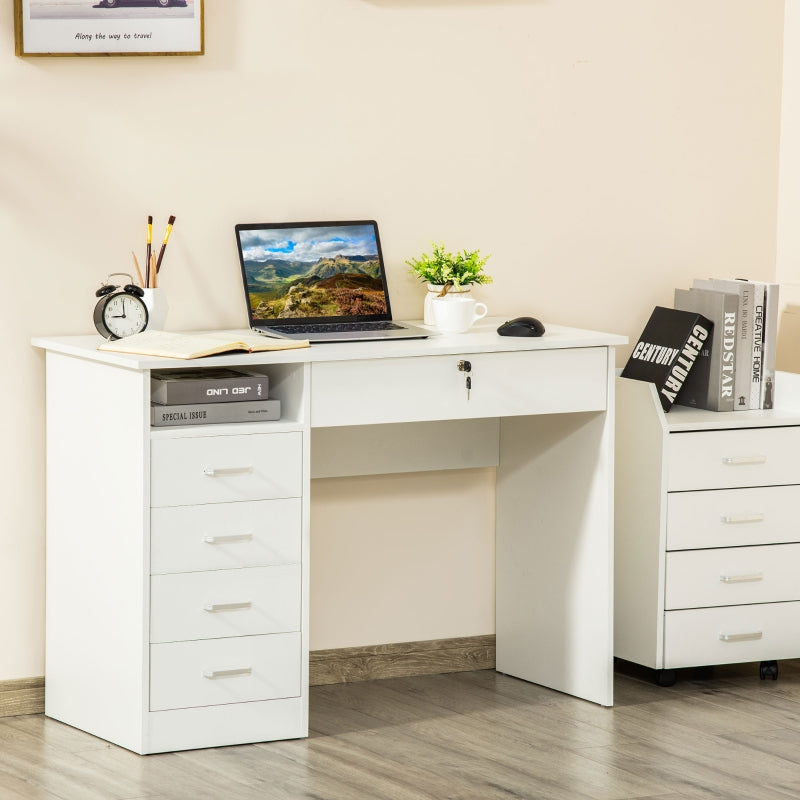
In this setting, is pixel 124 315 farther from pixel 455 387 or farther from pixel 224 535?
pixel 455 387

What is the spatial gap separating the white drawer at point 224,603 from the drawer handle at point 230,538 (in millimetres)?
61

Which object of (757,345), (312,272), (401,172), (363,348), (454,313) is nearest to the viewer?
(363,348)

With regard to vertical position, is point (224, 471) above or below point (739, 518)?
above

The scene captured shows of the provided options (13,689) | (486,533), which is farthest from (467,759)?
(13,689)

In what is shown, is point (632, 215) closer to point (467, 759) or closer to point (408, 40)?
point (408, 40)

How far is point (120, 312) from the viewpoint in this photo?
2984mm

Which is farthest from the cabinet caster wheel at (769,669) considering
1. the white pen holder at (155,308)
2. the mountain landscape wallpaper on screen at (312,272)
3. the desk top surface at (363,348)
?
Answer: the white pen holder at (155,308)

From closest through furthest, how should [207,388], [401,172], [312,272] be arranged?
[207,388], [312,272], [401,172]

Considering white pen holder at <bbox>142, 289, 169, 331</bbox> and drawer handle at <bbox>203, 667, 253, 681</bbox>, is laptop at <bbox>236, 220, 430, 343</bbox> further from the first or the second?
drawer handle at <bbox>203, 667, 253, 681</bbox>

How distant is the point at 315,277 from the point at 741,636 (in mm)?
1315

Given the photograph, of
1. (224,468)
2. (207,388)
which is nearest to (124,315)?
(207,388)

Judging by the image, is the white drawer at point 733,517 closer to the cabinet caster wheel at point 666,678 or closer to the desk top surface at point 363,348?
the cabinet caster wheel at point 666,678

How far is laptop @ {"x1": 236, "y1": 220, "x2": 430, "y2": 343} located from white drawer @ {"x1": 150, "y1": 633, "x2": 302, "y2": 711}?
71 centimetres

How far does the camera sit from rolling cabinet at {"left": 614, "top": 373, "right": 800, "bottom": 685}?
330 cm
